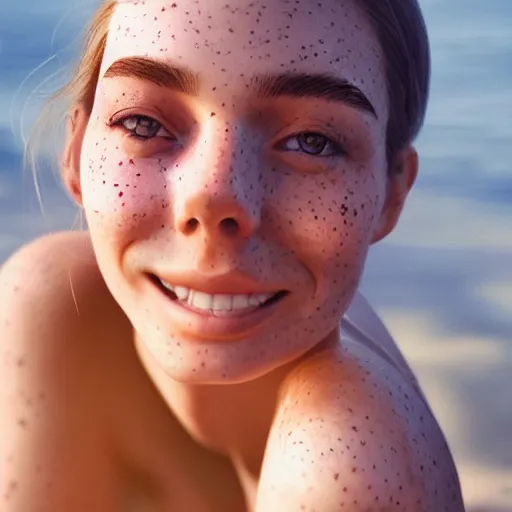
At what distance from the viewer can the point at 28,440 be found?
912 mm

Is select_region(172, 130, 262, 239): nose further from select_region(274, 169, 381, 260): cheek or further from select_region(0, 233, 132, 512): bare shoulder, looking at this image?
select_region(0, 233, 132, 512): bare shoulder

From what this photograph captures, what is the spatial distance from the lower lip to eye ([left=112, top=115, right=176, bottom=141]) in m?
0.12

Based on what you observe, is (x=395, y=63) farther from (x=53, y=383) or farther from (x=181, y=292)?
(x=53, y=383)

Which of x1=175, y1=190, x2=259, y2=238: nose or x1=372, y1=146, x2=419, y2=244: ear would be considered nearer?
x1=175, y1=190, x2=259, y2=238: nose

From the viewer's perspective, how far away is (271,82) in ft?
2.31

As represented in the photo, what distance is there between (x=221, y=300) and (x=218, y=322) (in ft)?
0.05

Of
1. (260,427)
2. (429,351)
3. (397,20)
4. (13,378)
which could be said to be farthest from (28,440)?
(429,351)

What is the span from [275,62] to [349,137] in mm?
80

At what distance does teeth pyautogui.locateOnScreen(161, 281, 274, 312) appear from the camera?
73cm

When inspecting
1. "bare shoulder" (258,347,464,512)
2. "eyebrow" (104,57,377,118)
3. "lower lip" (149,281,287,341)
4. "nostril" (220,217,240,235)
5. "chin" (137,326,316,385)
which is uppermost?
"eyebrow" (104,57,377,118)

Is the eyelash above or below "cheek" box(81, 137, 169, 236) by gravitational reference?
above

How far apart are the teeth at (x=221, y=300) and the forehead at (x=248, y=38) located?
143 millimetres

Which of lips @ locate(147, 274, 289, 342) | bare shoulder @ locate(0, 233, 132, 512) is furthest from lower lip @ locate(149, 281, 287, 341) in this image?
bare shoulder @ locate(0, 233, 132, 512)

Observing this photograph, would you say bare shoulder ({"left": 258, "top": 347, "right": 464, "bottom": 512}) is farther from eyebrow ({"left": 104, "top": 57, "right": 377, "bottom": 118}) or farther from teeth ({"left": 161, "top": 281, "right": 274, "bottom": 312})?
eyebrow ({"left": 104, "top": 57, "right": 377, "bottom": 118})
